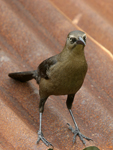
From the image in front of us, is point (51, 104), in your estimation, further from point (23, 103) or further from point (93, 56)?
point (93, 56)

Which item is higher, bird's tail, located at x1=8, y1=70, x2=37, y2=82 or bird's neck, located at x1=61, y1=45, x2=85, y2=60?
bird's neck, located at x1=61, y1=45, x2=85, y2=60

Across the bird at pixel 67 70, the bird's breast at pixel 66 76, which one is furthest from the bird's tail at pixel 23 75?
the bird's breast at pixel 66 76

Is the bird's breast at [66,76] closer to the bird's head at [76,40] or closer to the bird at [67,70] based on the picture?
the bird at [67,70]

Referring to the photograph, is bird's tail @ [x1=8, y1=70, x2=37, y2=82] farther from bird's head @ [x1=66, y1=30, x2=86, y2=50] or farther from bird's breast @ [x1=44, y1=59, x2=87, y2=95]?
bird's head @ [x1=66, y1=30, x2=86, y2=50]

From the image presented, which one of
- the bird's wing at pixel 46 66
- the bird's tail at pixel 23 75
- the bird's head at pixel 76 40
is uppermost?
the bird's head at pixel 76 40

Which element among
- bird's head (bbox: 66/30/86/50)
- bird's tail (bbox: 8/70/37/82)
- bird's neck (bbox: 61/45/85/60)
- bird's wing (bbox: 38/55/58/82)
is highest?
bird's head (bbox: 66/30/86/50)

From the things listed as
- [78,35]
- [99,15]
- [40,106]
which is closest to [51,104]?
[40,106]

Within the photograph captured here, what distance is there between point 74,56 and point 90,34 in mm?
1693

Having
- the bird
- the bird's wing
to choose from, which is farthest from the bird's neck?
the bird's wing

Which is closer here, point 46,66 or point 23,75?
point 46,66

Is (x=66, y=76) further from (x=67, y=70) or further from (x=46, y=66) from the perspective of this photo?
(x=46, y=66)

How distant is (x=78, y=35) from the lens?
7.73 ft

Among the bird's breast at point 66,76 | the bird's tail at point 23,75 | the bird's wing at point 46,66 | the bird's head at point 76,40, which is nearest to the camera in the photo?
the bird's head at point 76,40

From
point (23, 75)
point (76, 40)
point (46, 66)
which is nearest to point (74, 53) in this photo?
point (76, 40)
